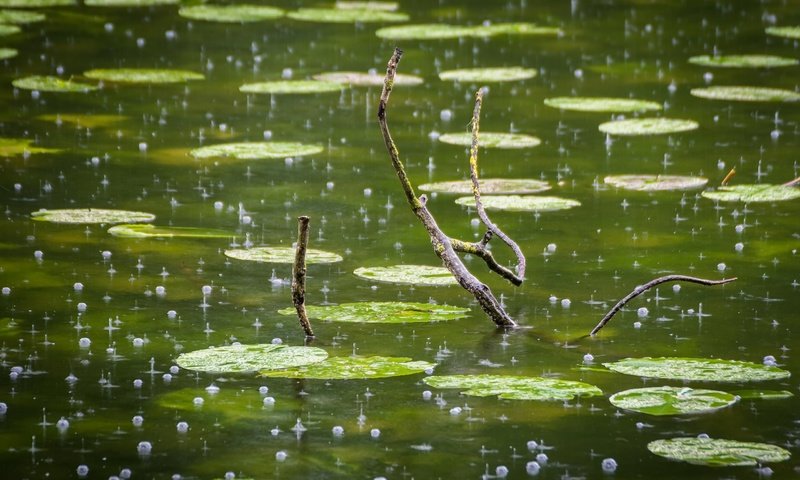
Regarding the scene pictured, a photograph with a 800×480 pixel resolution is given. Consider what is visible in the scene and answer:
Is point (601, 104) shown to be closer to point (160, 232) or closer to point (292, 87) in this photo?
point (292, 87)

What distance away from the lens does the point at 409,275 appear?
368 inches

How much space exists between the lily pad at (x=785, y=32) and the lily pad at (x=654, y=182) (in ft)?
21.8

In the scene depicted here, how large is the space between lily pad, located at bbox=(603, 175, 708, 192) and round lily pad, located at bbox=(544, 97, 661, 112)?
7.62 ft

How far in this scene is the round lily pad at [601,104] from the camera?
1443 cm

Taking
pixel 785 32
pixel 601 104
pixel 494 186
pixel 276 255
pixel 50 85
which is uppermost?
pixel 785 32

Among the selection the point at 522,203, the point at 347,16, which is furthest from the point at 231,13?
the point at 522,203

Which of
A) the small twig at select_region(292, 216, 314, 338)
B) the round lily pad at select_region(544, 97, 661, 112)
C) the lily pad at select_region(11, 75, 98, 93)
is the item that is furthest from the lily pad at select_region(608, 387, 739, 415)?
the lily pad at select_region(11, 75, 98, 93)

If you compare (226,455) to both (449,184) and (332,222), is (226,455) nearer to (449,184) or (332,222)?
(332,222)

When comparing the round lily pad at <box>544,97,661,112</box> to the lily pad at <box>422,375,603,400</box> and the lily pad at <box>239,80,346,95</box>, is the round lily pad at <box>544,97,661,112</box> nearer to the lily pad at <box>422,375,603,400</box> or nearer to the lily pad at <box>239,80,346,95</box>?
the lily pad at <box>239,80,346,95</box>

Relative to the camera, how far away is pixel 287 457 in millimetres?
6461

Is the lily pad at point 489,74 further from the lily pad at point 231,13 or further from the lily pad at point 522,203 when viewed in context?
the lily pad at point 522,203

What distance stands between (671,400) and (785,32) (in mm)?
11993

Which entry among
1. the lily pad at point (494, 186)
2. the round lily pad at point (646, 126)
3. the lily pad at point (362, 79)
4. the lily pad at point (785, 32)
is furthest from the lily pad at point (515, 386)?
the lily pad at point (785, 32)

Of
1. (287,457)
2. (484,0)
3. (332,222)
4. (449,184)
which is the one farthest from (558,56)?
(287,457)
